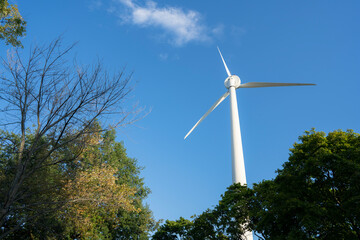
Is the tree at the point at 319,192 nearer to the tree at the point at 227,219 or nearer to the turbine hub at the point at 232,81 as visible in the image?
the tree at the point at 227,219

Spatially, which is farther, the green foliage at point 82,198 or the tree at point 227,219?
the tree at point 227,219

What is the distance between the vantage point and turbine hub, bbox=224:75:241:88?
40625mm

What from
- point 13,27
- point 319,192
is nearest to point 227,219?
point 319,192

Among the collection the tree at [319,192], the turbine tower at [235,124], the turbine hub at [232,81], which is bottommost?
the tree at [319,192]

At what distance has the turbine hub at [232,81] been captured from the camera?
4062 centimetres

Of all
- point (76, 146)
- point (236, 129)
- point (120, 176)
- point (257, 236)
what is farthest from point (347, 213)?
point (120, 176)

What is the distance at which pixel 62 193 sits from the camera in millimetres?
21094

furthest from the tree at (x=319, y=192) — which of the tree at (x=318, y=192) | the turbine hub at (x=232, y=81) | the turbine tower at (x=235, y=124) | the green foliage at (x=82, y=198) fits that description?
the turbine hub at (x=232, y=81)

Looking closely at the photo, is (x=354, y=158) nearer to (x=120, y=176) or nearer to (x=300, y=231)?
(x=300, y=231)

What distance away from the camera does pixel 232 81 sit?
134 ft

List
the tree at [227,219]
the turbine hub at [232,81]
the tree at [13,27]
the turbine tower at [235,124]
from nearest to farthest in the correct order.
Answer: the tree at [13,27]
the tree at [227,219]
the turbine tower at [235,124]
the turbine hub at [232,81]

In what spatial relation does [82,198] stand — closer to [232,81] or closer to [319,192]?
[319,192]

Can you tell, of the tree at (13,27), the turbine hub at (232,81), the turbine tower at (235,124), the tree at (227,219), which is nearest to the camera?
the tree at (13,27)

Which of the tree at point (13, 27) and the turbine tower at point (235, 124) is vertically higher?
the turbine tower at point (235, 124)
